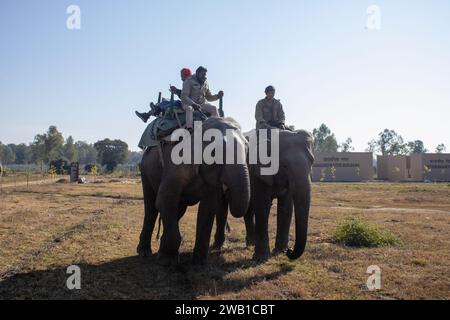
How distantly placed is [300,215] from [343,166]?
6568cm

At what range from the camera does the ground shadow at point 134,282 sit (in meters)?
7.09

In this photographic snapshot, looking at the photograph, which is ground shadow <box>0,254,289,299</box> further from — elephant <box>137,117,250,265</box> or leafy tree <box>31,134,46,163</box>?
leafy tree <box>31,134,46,163</box>

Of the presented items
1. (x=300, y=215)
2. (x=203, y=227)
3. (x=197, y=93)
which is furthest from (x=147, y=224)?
(x=300, y=215)

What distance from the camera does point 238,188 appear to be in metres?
8.01

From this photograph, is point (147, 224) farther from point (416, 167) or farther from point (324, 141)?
point (324, 141)

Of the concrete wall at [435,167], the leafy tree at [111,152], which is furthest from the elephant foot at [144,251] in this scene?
the leafy tree at [111,152]

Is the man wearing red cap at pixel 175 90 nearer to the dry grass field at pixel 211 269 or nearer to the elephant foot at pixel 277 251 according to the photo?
the dry grass field at pixel 211 269

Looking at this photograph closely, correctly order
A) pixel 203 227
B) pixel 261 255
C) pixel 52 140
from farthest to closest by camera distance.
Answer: pixel 52 140
pixel 261 255
pixel 203 227

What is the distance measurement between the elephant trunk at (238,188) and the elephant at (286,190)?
62.0 inches

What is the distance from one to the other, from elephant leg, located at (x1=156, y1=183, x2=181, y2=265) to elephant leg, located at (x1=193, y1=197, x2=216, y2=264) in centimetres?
42

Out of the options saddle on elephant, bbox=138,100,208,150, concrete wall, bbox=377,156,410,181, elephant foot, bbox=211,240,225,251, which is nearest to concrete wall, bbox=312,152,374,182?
concrete wall, bbox=377,156,410,181
